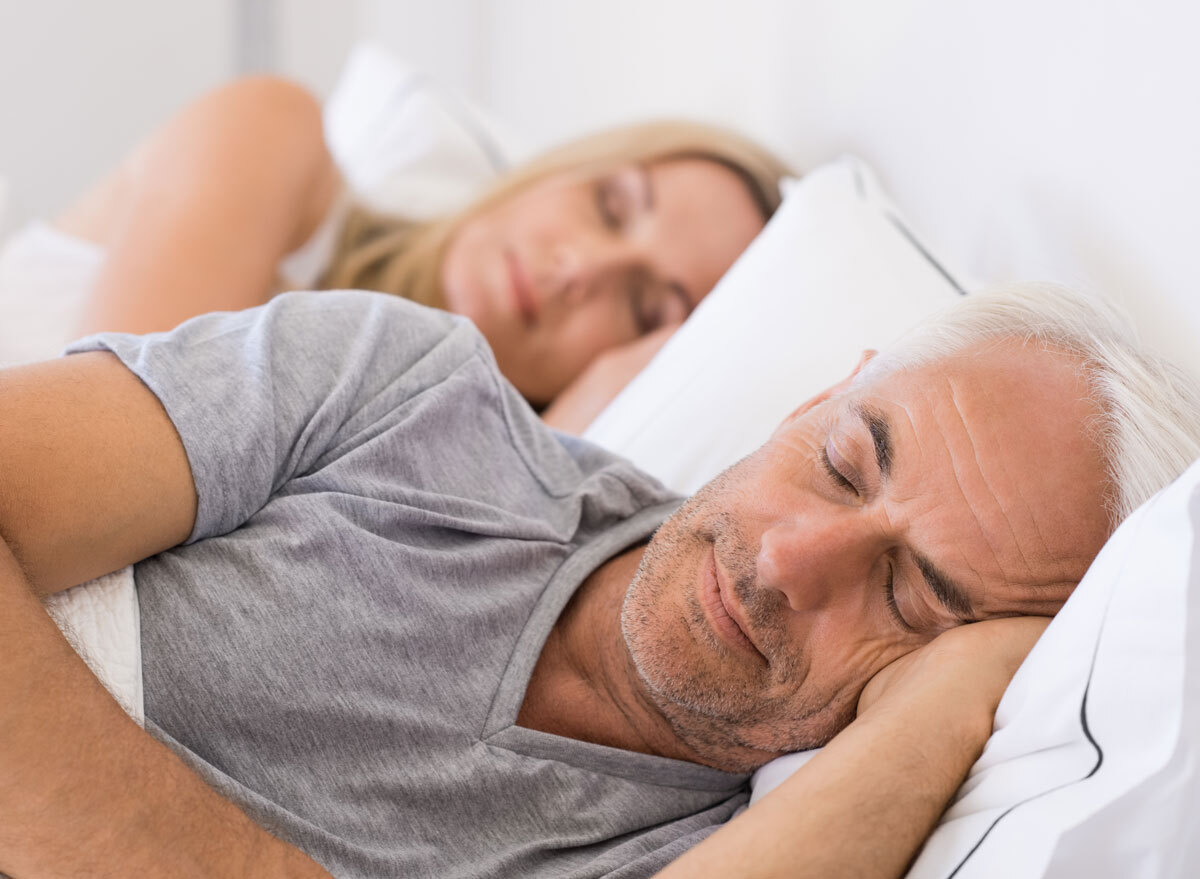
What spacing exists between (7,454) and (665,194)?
1.23 m

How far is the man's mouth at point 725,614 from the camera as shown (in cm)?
87

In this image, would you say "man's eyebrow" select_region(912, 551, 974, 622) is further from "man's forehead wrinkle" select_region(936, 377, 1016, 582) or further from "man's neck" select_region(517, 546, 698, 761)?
"man's neck" select_region(517, 546, 698, 761)

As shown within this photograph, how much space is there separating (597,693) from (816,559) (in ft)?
0.84

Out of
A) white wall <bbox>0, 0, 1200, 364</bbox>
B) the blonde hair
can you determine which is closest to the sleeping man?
white wall <bbox>0, 0, 1200, 364</bbox>

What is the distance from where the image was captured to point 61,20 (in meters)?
3.16

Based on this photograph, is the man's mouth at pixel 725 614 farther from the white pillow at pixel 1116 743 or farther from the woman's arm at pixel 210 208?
the woman's arm at pixel 210 208

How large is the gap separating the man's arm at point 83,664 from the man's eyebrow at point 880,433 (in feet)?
1.67

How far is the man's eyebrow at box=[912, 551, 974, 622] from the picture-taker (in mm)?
825

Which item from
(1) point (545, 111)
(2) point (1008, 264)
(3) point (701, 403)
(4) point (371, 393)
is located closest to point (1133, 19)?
(2) point (1008, 264)

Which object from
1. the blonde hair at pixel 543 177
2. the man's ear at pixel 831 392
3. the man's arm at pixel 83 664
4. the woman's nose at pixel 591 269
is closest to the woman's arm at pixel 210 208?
the blonde hair at pixel 543 177

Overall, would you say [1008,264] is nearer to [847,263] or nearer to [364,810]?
[847,263]

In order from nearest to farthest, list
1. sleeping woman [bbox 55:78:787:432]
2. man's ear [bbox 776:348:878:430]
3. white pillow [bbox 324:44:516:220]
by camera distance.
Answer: man's ear [bbox 776:348:878:430]
sleeping woman [bbox 55:78:787:432]
white pillow [bbox 324:44:516:220]

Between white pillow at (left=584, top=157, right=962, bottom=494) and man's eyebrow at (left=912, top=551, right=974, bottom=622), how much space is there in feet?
1.25

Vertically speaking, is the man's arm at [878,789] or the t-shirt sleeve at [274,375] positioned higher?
the t-shirt sleeve at [274,375]
